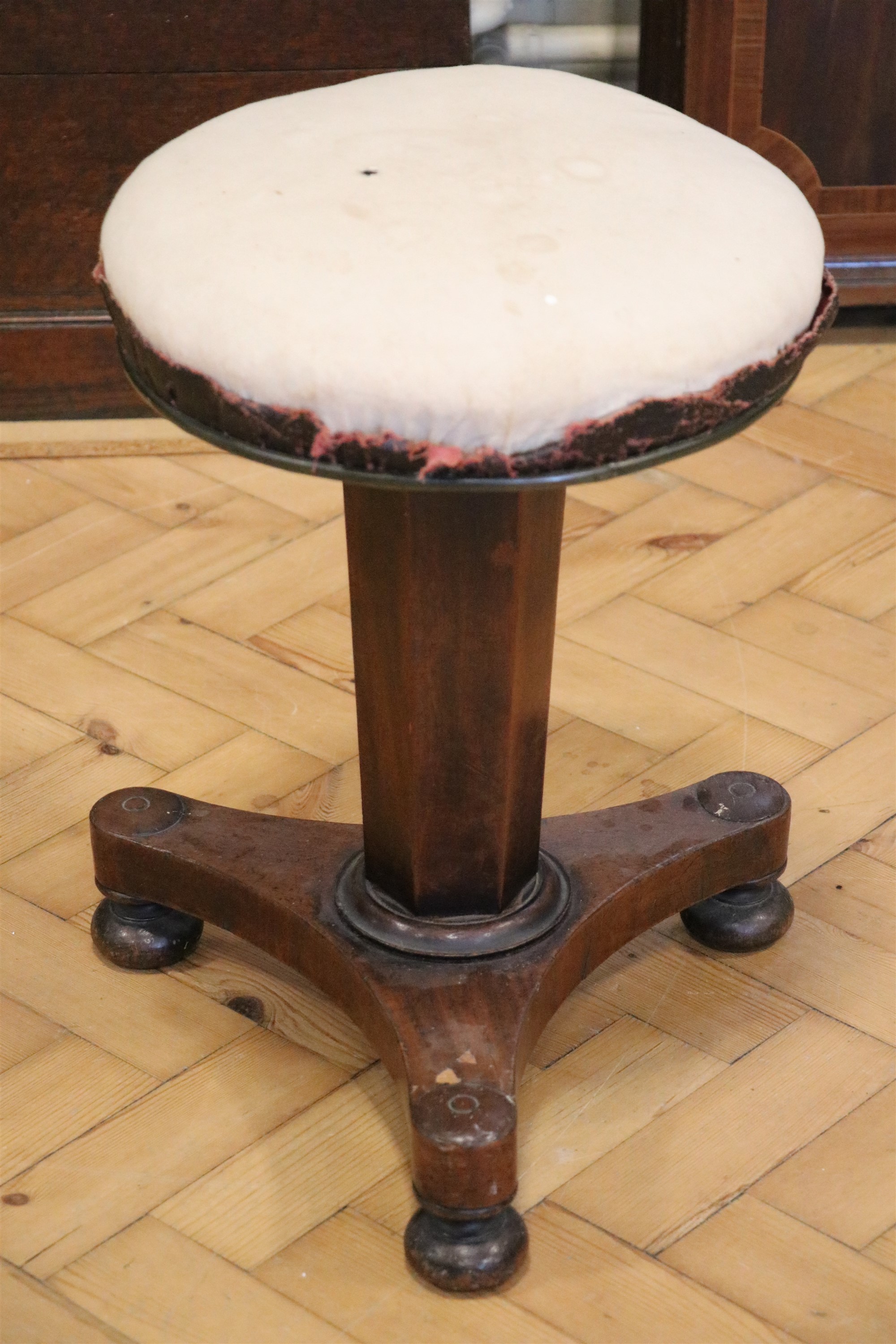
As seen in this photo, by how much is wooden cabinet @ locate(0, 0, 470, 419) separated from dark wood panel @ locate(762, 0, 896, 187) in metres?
0.33

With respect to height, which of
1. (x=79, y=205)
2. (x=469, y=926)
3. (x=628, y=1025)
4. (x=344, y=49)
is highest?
(x=344, y=49)

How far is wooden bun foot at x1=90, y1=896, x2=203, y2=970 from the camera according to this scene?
1.08 meters

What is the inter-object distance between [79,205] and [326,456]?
3.36 ft

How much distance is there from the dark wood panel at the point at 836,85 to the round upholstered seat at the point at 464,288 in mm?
938

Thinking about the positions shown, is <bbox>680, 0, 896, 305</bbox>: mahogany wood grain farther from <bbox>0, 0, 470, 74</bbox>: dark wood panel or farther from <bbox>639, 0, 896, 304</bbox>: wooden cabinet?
<bbox>0, 0, 470, 74</bbox>: dark wood panel

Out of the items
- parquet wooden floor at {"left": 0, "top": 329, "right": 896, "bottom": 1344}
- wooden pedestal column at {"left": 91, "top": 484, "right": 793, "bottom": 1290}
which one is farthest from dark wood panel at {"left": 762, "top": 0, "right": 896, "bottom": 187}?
wooden pedestal column at {"left": 91, "top": 484, "right": 793, "bottom": 1290}

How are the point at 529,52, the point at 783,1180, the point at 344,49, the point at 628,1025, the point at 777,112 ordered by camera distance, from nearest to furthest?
the point at 783,1180 < the point at 628,1025 < the point at 344,49 < the point at 777,112 < the point at 529,52

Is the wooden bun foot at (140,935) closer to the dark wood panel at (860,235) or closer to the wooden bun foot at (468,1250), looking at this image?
the wooden bun foot at (468,1250)

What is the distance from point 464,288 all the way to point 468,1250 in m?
0.48

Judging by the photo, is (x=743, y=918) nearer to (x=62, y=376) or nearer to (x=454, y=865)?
(x=454, y=865)

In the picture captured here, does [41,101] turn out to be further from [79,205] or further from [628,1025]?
[628,1025]

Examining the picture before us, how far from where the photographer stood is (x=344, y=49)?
5.20ft

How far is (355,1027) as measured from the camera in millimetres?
1048

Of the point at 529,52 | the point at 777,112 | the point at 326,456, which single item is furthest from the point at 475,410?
the point at 529,52
